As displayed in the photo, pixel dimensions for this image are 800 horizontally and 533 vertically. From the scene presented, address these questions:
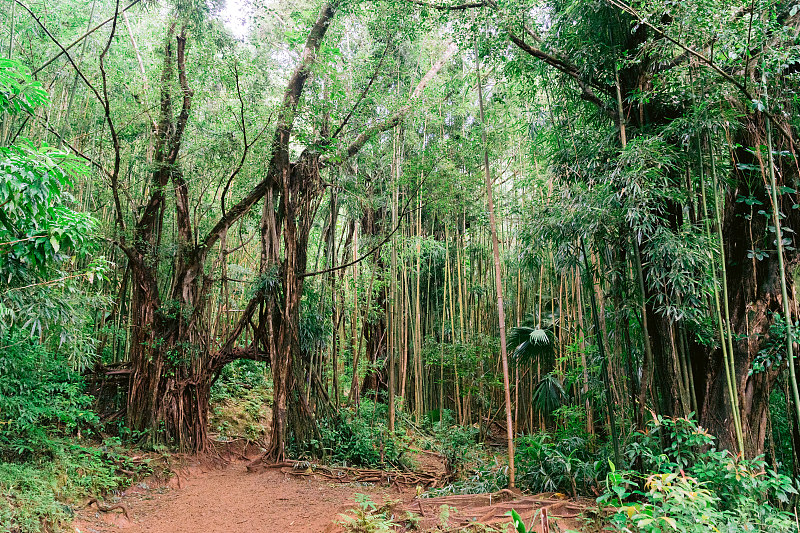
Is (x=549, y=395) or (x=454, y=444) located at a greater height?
(x=549, y=395)

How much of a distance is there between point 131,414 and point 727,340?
5718 millimetres

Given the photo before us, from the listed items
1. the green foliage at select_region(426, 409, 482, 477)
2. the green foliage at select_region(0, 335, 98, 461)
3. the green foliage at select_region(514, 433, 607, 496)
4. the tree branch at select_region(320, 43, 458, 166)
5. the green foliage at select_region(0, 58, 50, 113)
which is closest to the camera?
the green foliage at select_region(0, 58, 50, 113)

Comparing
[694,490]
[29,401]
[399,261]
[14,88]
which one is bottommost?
[694,490]

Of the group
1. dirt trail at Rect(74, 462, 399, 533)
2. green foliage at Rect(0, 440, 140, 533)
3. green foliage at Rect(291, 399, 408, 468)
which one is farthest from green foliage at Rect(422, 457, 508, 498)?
green foliage at Rect(0, 440, 140, 533)

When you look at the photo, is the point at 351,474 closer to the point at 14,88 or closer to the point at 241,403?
the point at 241,403

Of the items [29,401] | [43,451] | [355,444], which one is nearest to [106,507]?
[43,451]

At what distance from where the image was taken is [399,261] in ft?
25.0

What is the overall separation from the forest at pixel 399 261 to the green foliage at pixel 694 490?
27 millimetres

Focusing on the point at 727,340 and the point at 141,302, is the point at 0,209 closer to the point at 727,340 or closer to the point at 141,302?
the point at 141,302

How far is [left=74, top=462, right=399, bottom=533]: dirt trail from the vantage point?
12.3 feet

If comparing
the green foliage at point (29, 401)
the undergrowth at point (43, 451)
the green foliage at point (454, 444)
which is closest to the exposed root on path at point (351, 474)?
the green foliage at point (454, 444)

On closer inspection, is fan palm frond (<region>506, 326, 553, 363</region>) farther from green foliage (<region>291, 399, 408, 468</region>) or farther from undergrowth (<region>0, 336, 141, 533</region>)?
undergrowth (<region>0, 336, 141, 533</region>)

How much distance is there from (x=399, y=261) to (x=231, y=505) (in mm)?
4276

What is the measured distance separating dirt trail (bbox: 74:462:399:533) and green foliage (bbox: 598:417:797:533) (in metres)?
2.21
